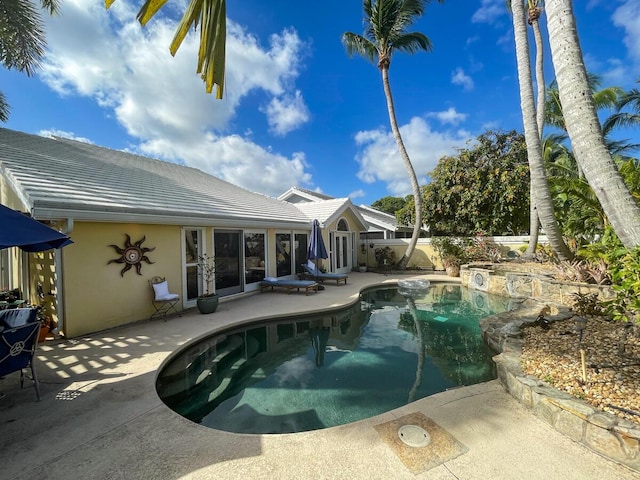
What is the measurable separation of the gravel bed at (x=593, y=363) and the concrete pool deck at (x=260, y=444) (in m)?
0.65

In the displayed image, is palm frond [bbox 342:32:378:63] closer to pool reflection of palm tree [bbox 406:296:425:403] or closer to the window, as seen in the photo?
the window

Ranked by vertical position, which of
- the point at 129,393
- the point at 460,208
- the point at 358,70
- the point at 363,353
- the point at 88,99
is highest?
the point at 358,70

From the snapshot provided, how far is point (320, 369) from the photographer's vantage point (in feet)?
20.2

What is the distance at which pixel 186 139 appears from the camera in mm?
18328

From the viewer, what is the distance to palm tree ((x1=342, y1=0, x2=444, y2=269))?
17094 mm

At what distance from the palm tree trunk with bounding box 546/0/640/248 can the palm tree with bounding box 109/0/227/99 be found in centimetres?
542

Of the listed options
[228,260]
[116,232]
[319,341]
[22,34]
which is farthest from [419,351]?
[22,34]

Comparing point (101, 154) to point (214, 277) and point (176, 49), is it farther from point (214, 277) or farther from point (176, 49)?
point (176, 49)

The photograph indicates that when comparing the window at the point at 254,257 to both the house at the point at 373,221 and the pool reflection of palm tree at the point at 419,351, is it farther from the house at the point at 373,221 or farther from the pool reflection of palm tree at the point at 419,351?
the house at the point at 373,221

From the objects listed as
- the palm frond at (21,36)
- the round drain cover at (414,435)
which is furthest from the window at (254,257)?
the palm frond at (21,36)

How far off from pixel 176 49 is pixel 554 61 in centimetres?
614

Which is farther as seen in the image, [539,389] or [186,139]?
[186,139]

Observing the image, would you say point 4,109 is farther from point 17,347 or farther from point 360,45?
point 360,45

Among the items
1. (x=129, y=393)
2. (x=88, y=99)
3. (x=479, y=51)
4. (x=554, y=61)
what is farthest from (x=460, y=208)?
(x=88, y=99)
